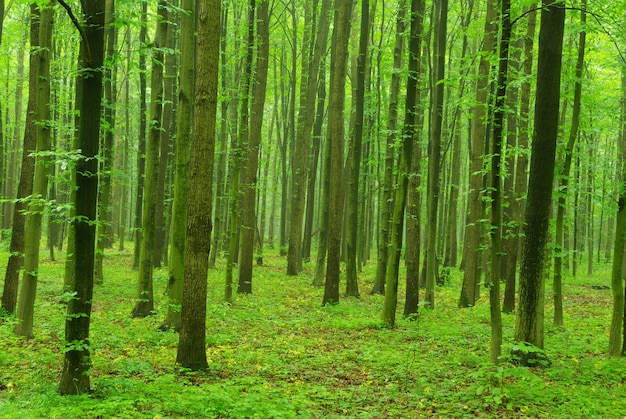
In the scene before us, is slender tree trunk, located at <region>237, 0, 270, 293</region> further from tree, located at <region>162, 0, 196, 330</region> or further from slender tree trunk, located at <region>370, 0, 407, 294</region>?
tree, located at <region>162, 0, 196, 330</region>

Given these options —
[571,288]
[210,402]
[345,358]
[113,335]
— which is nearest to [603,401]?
[345,358]

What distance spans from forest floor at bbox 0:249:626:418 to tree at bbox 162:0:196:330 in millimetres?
1460

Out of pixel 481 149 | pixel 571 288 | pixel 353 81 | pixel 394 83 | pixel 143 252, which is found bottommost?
pixel 571 288

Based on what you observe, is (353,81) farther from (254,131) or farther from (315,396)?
(315,396)

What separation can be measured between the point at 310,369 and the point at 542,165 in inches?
222

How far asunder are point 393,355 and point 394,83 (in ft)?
35.8

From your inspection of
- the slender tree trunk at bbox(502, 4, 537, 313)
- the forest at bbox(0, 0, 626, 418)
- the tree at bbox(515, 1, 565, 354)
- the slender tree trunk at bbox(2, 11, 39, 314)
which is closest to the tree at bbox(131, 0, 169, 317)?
the forest at bbox(0, 0, 626, 418)

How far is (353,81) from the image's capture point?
87.1 ft

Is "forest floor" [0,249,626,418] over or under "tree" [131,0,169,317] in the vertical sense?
under

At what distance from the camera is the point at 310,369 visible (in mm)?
8953

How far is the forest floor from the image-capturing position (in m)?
6.40

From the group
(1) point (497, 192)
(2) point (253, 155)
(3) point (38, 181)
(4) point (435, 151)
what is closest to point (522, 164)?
(4) point (435, 151)

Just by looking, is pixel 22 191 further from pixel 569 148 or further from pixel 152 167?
pixel 569 148

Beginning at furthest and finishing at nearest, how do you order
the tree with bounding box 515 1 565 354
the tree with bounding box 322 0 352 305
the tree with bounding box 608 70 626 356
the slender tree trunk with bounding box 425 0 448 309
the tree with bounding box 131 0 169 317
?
the tree with bounding box 322 0 352 305, the slender tree trunk with bounding box 425 0 448 309, the tree with bounding box 131 0 169 317, the tree with bounding box 608 70 626 356, the tree with bounding box 515 1 565 354
